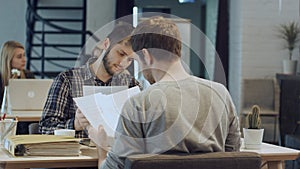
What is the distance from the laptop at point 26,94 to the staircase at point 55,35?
3766 millimetres

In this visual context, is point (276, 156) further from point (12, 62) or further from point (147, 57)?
point (12, 62)

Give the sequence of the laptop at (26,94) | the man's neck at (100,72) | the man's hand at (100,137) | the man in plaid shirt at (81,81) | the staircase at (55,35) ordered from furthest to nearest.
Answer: the staircase at (55,35)
the laptop at (26,94)
the man's neck at (100,72)
the man in plaid shirt at (81,81)
the man's hand at (100,137)

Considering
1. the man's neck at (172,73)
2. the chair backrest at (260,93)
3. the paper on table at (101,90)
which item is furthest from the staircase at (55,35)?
the man's neck at (172,73)

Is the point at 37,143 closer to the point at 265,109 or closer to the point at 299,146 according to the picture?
the point at 299,146

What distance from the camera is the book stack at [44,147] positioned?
2016mm

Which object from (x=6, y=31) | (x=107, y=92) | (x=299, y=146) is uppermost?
(x=6, y=31)

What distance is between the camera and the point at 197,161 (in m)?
1.63

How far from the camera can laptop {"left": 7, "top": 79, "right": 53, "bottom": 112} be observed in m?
3.75

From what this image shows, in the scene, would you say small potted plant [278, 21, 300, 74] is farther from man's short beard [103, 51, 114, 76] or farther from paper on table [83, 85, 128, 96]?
paper on table [83, 85, 128, 96]

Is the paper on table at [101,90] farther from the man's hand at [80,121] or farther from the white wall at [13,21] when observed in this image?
the white wall at [13,21]

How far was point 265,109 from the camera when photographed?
664cm

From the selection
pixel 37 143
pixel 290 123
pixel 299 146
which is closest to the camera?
pixel 37 143

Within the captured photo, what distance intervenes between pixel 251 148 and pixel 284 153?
0.15m

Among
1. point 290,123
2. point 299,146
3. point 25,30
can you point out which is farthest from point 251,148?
point 25,30
